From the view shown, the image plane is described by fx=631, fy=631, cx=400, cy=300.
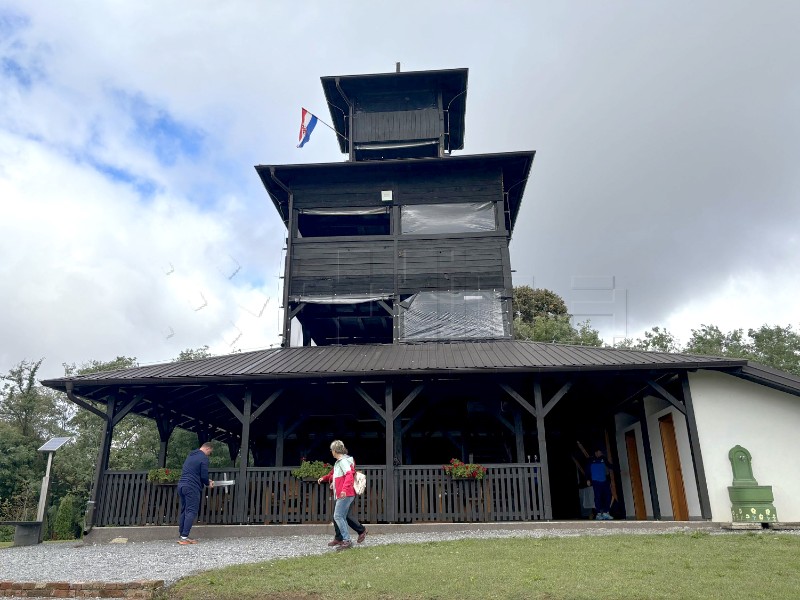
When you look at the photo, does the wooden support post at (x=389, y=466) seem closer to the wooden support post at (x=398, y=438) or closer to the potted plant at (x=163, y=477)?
the wooden support post at (x=398, y=438)

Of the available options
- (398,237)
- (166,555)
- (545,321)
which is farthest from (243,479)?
(545,321)

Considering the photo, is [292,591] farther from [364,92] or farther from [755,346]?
[755,346]

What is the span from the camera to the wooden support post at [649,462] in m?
12.5

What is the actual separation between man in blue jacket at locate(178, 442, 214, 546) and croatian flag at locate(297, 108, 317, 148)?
10370mm

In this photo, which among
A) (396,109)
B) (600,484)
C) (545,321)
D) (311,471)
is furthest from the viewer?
(545,321)

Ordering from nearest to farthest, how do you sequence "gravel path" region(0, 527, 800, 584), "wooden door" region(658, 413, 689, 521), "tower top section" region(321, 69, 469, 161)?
"gravel path" region(0, 527, 800, 584)
"wooden door" region(658, 413, 689, 521)
"tower top section" region(321, 69, 469, 161)

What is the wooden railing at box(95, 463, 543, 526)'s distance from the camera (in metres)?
10.6

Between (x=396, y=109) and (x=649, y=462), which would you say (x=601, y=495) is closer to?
(x=649, y=462)

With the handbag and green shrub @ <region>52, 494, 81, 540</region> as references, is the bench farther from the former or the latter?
green shrub @ <region>52, 494, 81, 540</region>

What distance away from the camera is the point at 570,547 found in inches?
294

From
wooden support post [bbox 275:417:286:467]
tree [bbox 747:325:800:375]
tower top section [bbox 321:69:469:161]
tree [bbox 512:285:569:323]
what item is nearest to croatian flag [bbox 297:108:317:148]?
tower top section [bbox 321:69:469:161]

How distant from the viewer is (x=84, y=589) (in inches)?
225

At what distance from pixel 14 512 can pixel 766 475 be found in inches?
1200

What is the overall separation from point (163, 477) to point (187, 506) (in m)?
1.71
